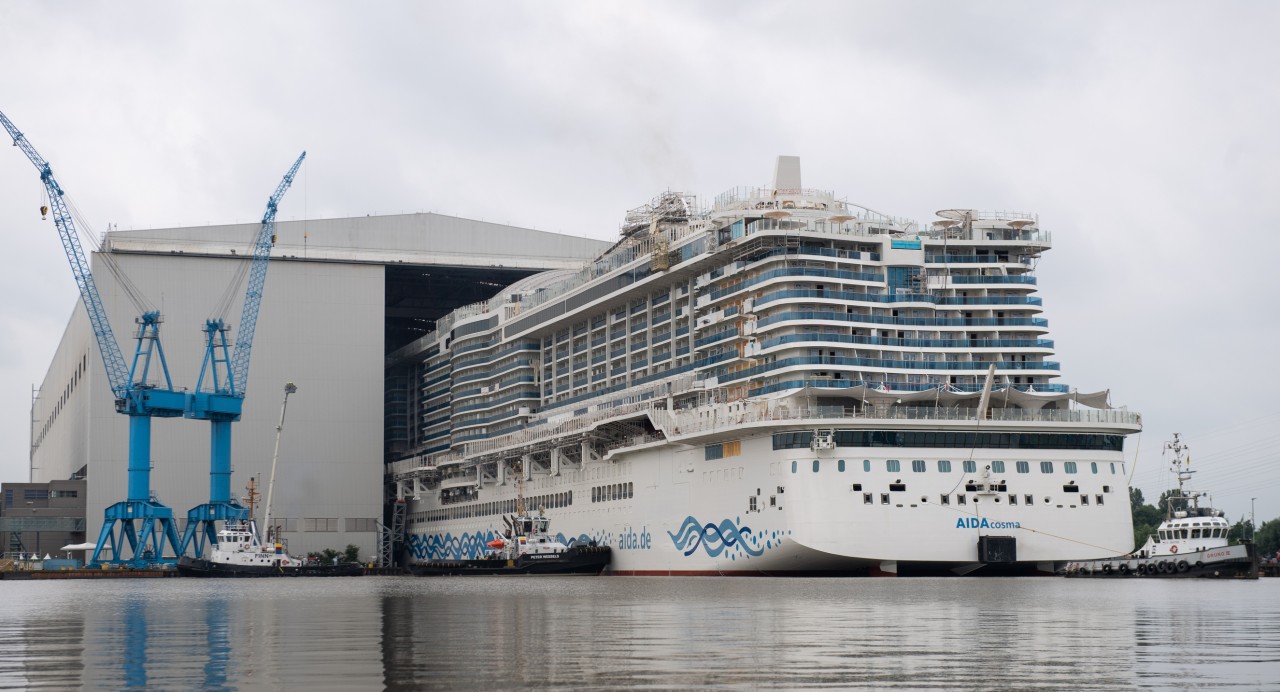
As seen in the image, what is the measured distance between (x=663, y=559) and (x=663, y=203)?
74.0 ft

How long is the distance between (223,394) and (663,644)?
8570cm

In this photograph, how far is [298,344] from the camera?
115 meters

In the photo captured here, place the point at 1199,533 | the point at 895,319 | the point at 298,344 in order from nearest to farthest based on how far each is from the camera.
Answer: the point at 1199,533 < the point at 895,319 < the point at 298,344

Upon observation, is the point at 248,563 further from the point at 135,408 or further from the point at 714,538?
the point at 714,538

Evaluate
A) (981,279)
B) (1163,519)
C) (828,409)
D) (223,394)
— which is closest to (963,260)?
(981,279)

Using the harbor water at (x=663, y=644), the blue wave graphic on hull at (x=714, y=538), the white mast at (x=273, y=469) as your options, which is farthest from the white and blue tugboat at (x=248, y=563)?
the harbor water at (x=663, y=644)

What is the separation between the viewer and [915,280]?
246 feet

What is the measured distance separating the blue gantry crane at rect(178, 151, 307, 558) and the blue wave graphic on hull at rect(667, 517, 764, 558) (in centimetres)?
3881

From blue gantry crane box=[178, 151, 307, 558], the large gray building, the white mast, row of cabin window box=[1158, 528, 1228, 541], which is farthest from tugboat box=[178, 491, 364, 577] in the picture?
row of cabin window box=[1158, 528, 1228, 541]

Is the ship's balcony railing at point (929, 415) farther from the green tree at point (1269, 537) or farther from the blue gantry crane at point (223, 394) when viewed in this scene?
the green tree at point (1269, 537)

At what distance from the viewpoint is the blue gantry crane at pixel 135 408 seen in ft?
333

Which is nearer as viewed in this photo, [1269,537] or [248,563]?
[248,563]

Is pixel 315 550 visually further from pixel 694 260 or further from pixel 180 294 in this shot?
pixel 694 260

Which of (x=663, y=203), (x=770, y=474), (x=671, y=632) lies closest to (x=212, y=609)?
(x=671, y=632)
